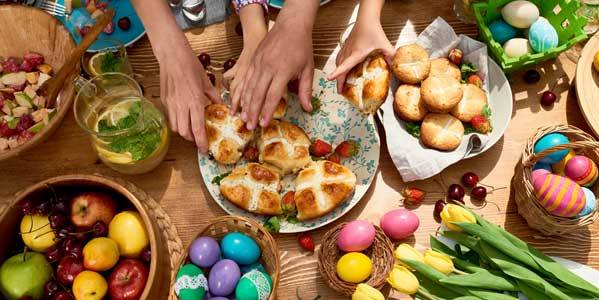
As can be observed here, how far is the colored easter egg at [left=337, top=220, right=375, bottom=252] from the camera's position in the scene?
1.20 m

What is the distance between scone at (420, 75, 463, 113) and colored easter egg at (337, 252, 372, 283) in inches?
17.3

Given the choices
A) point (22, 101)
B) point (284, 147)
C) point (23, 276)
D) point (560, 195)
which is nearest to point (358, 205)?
point (284, 147)

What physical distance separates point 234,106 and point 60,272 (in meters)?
0.58

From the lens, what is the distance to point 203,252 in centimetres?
116

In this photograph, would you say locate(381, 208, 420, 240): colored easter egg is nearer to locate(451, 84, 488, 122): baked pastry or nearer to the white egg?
locate(451, 84, 488, 122): baked pastry

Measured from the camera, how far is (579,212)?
113cm

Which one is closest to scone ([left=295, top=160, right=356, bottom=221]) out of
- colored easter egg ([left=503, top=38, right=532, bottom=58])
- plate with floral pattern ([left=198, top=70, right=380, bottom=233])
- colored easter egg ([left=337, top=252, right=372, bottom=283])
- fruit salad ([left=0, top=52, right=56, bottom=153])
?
plate with floral pattern ([left=198, top=70, right=380, bottom=233])

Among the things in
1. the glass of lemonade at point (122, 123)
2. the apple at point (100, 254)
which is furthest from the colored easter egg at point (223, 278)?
the glass of lemonade at point (122, 123)

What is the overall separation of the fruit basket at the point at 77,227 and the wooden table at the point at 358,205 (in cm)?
17

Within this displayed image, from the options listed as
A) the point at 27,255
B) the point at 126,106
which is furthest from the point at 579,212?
the point at 27,255

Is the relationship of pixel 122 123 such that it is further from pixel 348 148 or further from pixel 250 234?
pixel 348 148

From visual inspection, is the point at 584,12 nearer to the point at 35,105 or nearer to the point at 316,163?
the point at 316,163

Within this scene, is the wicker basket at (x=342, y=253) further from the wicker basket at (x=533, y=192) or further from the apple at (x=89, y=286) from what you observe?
the apple at (x=89, y=286)

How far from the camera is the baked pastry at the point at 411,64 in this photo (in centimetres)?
135
